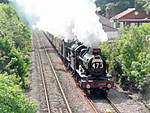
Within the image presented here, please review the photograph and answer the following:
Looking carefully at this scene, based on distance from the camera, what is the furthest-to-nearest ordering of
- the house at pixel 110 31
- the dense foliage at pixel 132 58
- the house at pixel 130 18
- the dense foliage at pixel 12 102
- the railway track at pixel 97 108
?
the house at pixel 130 18 < the house at pixel 110 31 < the dense foliage at pixel 132 58 < the railway track at pixel 97 108 < the dense foliage at pixel 12 102

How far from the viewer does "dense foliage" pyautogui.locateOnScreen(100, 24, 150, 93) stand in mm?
17984

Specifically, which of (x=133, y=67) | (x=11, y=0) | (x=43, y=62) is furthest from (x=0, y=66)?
(x=11, y=0)

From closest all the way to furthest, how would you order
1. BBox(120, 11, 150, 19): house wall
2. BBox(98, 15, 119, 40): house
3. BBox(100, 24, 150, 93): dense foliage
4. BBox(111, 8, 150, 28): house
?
1. BBox(100, 24, 150, 93): dense foliage
2. BBox(98, 15, 119, 40): house
3. BBox(111, 8, 150, 28): house
4. BBox(120, 11, 150, 19): house wall

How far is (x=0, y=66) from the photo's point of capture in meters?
17.7

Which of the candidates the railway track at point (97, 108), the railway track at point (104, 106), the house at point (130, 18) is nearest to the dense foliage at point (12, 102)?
the railway track at point (104, 106)

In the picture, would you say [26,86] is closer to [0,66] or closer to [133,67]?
[0,66]

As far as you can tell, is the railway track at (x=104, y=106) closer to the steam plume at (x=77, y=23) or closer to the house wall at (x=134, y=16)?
the steam plume at (x=77, y=23)

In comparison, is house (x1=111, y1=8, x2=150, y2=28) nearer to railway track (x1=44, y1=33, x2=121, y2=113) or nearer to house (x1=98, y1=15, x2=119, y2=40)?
house (x1=98, y1=15, x2=119, y2=40)

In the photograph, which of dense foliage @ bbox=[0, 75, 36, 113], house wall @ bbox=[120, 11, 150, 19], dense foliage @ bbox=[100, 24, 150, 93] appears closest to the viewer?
dense foliage @ bbox=[0, 75, 36, 113]

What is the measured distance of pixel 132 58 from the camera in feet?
67.4

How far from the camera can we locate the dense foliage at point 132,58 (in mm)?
17984

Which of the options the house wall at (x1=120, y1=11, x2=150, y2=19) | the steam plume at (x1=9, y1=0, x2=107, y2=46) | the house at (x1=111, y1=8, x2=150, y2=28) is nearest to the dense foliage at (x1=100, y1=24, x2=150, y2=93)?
the steam plume at (x1=9, y1=0, x2=107, y2=46)

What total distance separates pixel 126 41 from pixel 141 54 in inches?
78.6

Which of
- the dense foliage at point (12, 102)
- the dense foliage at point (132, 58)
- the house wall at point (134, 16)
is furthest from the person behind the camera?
the house wall at point (134, 16)
